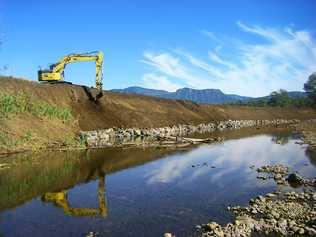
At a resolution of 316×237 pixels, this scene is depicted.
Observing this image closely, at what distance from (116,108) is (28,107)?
61.3 ft

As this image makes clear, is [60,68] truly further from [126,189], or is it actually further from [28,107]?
[126,189]

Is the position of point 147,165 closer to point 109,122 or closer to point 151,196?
point 151,196

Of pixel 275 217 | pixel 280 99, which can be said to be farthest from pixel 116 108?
pixel 280 99

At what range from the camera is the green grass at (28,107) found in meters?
41.9

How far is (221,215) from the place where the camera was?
1825 cm

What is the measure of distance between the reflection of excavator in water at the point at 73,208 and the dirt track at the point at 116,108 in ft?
88.5

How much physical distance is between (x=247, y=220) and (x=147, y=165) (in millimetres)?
16569

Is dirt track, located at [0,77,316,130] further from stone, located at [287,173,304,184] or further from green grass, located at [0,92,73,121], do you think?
stone, located at [287,173,304,184]

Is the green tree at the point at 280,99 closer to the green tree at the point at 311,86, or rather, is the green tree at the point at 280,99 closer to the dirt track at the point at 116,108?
the green tree at the point at 311,86

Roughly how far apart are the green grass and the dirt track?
1.82 metres

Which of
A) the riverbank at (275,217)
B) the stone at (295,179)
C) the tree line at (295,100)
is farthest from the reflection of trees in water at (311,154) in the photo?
the tree line at (295,100)

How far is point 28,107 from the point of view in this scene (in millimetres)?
45312

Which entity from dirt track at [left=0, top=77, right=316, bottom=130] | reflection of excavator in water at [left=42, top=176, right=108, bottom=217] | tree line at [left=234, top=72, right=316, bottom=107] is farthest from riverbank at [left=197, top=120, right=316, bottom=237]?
tree line at [left=234, top=72, right=316, bottom=107]

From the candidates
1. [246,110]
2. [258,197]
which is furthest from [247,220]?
[246,110]
